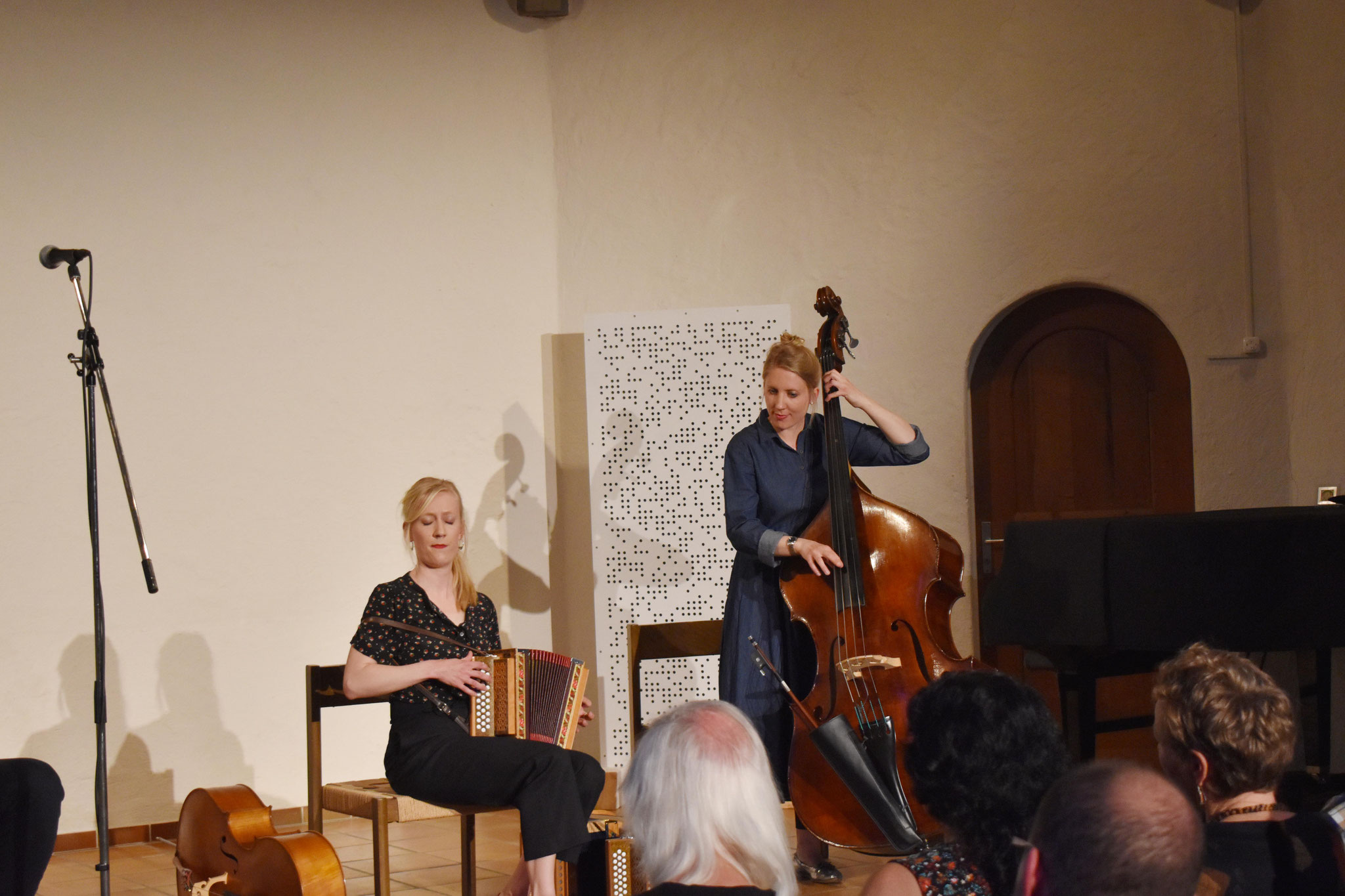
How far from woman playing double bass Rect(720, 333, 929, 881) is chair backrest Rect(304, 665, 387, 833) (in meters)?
1.14

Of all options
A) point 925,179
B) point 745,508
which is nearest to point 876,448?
point 745,508

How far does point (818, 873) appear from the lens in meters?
3.65

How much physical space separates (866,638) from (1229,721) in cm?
147

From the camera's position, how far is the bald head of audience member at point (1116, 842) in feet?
3.45

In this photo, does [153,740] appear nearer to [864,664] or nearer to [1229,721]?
[864,664]

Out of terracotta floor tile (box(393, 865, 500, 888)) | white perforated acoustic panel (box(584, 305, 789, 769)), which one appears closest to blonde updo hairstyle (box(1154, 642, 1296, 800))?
terracotta floor tile (box(393, 865, 500, 888))

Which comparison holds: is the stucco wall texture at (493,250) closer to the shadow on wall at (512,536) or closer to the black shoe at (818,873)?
the shadow on wall at (512,536)

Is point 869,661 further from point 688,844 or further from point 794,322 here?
point 794,322

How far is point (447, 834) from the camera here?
4.74 m

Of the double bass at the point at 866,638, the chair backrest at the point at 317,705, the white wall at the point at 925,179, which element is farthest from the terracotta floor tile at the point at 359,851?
the white wall at the point at 925,179

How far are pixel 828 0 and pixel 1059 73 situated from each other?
1.07 meters

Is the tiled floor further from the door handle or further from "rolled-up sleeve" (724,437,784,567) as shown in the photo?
the door handle

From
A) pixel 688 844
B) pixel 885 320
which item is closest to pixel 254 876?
pixel 688 844

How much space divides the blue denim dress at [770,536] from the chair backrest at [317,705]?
3.67ft
